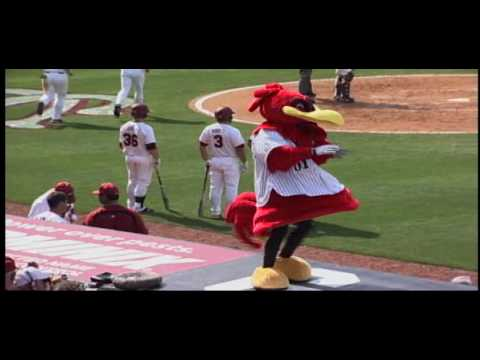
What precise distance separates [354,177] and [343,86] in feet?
24.0

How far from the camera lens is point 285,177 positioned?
8.70 m

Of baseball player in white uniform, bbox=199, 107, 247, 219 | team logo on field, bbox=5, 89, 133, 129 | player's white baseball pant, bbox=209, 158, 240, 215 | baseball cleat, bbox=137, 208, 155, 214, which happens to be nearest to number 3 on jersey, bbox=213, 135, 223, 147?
baseball player in white uniform, bbox=199, 107, 247, 219

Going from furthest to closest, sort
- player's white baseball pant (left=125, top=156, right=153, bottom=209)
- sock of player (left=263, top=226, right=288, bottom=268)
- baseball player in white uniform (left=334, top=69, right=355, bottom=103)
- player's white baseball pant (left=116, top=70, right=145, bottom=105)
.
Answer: baseball player in white uniform (left=334, top=69, right=355, bottom=103) → player's white baseball pant (left=116, top=70, right=145, bottom=105) → player's white baseball pant (left=125, top=156, right=153, bottom=209) → sock of player (left=263, top=226, right=288, bottom=268)

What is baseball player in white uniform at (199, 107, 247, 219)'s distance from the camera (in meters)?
13.1

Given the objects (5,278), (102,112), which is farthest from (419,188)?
(102,112)

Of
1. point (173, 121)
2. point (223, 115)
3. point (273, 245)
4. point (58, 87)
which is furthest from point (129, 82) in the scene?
point (273, 245)

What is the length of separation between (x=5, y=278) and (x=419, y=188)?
7530mm

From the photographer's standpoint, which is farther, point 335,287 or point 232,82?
point 232,82

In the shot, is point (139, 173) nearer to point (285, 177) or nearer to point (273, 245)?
point (273, 245)

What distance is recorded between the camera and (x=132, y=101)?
23422mm

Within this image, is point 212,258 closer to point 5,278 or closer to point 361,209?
point 5,278

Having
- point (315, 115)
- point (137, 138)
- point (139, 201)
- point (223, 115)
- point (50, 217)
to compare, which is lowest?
point (139, 201)

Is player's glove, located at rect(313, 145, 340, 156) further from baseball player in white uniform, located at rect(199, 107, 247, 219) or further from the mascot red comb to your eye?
baseball player in white uniform, located at rect(199, 107, 247, 219)

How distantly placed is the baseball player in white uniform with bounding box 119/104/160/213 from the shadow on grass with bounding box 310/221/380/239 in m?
2.22
